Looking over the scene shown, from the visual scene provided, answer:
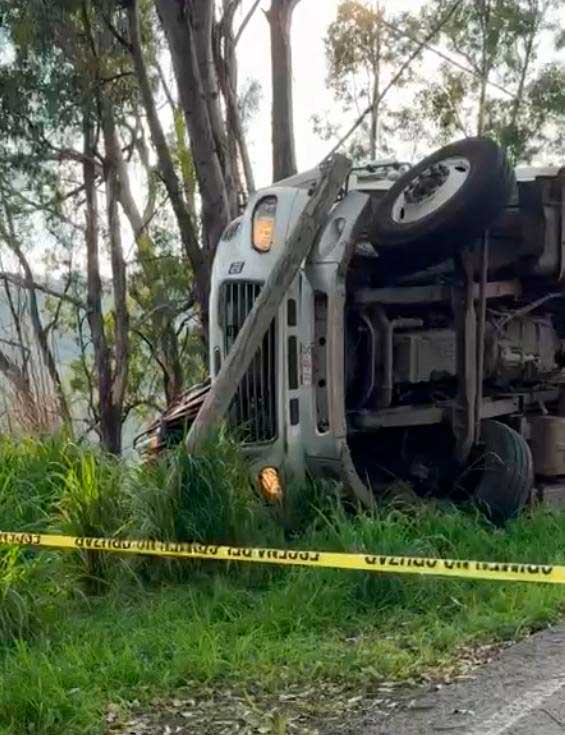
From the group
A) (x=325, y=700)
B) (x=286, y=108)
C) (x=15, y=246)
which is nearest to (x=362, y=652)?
(x=325, y=700)

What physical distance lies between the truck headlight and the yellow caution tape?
1.88m

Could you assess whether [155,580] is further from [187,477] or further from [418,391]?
[418,391]

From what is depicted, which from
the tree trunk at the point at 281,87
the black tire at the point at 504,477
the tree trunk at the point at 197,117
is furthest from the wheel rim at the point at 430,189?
the tree trunk at the point at 281,87

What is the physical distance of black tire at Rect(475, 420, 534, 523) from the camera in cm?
645

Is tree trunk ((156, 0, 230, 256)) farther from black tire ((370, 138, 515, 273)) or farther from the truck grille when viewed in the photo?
black tire ((370, 138, 515, 273))

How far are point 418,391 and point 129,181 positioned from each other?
14.2 metres

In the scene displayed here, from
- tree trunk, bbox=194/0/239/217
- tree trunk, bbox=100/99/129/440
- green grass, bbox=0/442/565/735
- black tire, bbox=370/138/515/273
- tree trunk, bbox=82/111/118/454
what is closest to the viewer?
green grass, bbox=0/442/565/735

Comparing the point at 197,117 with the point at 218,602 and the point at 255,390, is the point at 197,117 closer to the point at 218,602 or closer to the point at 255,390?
the point at 255,390

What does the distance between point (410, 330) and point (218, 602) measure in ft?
7.48

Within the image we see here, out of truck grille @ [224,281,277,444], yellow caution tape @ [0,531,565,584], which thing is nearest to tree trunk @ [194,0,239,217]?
truck grille @ [224,281,277,444]

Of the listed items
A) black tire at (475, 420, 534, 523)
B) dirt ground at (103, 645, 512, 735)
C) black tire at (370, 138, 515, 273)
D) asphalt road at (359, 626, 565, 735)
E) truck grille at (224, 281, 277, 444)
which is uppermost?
black tire at (370, 138, 515, 273)

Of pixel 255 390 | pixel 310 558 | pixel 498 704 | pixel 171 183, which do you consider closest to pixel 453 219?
pixel 255 390

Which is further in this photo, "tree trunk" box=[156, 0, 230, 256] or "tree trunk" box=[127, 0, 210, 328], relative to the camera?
"tree trunk" box=[127, 0, 210, 328]

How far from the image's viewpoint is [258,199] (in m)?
6.73
